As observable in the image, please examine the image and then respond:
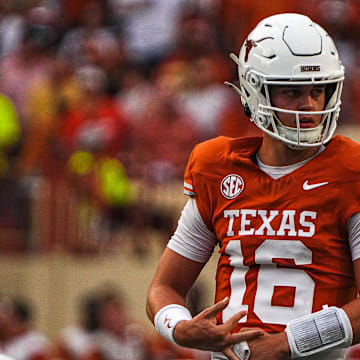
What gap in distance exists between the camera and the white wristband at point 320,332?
2910 mm

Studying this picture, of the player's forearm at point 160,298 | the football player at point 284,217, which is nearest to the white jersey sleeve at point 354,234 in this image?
the football player at point 284,217

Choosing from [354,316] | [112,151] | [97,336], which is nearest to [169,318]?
[354,316]

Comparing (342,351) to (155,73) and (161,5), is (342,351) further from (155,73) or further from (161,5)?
(161,5)

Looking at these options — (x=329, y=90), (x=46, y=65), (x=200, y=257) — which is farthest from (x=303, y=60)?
(x=46, y=65)

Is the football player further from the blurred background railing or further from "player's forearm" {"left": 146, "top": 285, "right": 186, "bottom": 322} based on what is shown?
the blurred background railing

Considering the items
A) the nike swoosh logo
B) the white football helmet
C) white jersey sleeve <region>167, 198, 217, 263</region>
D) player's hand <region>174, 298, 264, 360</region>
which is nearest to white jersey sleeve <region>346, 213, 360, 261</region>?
the nike swoosh logo

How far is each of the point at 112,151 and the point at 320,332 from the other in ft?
17.7

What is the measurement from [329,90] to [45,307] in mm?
5641

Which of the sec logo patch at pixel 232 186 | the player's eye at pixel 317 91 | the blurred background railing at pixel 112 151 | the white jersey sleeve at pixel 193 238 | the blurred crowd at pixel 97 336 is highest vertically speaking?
the player's eye at pixel 317 91

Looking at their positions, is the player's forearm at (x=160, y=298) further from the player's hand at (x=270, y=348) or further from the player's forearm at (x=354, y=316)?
the player's forearm at (x=354, y=316)

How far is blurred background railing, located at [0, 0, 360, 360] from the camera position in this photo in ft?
26.3

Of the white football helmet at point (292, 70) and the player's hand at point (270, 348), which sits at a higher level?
the white football helmet at point (292, 70)

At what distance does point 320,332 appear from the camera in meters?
2.92

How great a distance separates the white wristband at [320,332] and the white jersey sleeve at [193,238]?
1.79ft
